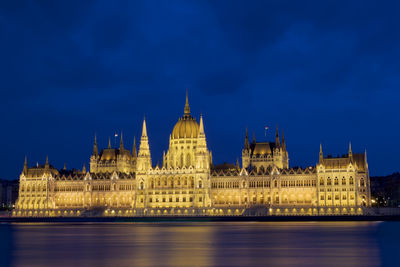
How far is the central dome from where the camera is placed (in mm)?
166375

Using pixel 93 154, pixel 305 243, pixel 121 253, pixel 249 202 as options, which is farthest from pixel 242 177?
pixel 121 253

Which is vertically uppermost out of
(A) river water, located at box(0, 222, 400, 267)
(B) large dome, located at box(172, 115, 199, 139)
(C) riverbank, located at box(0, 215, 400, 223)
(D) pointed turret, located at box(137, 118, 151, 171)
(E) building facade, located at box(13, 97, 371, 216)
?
(B) large dome, located at box(172, 115, 199, 139)

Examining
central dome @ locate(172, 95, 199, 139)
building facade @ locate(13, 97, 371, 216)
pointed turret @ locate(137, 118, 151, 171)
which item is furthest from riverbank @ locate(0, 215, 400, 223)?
central dome @ locate(172, 95, 199, 139)

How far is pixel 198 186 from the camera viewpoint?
151750 mm

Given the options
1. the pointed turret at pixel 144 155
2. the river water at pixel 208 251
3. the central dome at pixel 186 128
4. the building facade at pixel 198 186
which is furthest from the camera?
the central dome at pixel 186 128

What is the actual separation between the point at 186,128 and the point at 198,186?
20665 mm

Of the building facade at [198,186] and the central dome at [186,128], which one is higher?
the central dome at [186,128]

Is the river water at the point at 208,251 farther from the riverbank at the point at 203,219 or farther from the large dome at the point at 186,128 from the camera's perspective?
the large dome at the point at 186,128

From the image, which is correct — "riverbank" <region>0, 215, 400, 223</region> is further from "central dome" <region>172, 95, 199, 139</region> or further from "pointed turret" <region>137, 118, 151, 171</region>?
"central dome" <region>172, 95, 199, 139</region>

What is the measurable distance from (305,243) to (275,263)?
18.0 metres

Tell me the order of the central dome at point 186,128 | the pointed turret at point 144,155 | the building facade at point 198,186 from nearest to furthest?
the building facade at point 198,186 < the pointed turret at point 144,155 < the central dome at point 186,128

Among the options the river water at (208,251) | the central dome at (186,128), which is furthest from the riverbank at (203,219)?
the river water at (208,251)

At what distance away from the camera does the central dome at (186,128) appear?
166375mm

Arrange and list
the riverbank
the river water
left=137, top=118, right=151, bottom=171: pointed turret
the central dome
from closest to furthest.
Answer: the river water → the riverbank → left=137, top=118, right=151, bottom=171: pointed turret → the central dome
